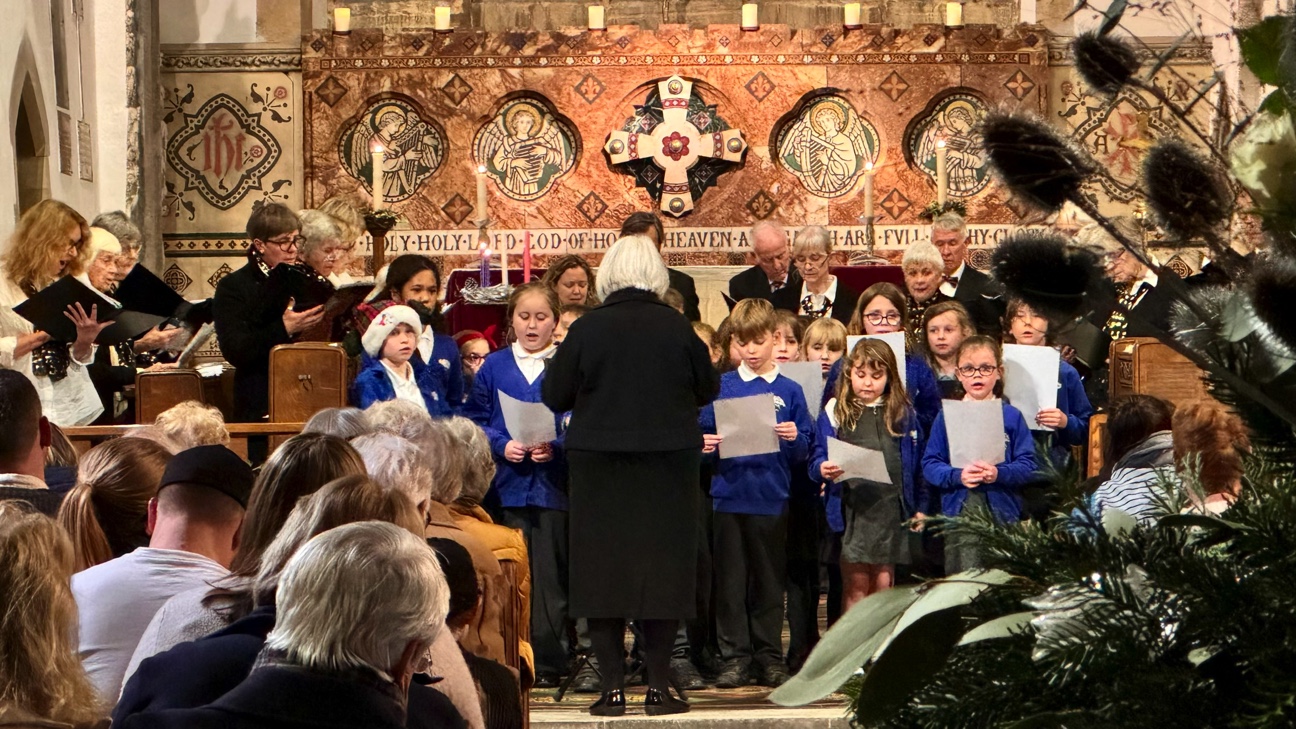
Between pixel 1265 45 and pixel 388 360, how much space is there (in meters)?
5.75

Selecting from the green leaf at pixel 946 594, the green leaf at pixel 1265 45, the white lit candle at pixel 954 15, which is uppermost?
the white lit candle at pixel 954 15

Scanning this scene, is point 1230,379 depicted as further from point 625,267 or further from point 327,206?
point 327,206

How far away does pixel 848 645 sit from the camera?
102 cm

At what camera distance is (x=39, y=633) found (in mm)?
2201

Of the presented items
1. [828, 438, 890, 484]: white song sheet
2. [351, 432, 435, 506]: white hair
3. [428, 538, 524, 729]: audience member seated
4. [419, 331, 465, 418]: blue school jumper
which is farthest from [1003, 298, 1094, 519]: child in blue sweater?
[428, 538, 524, 729]: audience member seated

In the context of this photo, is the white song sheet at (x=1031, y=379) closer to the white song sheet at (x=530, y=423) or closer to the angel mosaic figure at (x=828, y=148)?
the white song sheet at (x=530, y=423)

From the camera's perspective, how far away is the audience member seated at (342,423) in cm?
433

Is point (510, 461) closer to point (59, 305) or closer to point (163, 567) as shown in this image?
point (59, 305)

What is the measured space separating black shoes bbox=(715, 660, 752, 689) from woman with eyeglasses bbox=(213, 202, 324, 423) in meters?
2.03

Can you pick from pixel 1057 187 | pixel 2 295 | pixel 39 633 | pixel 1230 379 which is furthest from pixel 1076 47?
pixel 2 295

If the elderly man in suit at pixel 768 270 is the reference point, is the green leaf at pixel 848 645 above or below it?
below

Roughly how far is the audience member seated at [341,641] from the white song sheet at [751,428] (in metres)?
4.18

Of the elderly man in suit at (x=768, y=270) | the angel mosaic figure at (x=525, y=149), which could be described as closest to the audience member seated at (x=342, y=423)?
the elderly man in suit at (x=768, y=270)

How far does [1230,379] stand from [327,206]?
24.9 feet
